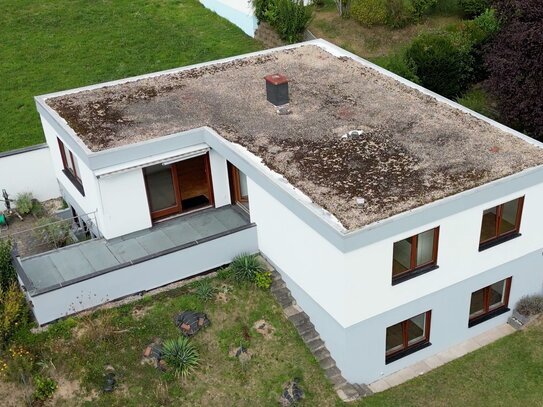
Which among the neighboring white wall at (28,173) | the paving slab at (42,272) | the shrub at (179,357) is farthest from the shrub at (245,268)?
the neighboring white wall at (28,173)

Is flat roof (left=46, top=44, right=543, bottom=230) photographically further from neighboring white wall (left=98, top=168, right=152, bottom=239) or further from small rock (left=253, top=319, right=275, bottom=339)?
small rock (left=253, top=319, right=275, bottom=339)

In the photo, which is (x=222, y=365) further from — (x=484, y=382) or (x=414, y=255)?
(x=484, y=382)

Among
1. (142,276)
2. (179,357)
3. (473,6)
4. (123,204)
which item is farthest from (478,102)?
(179,357)

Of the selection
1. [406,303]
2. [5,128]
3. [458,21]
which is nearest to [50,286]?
[406,303]

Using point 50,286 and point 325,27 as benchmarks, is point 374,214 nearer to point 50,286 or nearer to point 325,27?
point 50,286

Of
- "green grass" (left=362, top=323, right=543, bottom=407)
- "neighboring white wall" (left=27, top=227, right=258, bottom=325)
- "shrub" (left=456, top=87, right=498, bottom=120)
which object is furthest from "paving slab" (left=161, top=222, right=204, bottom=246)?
"shrub" (left=456, top=87, right=498, bottom=120)
